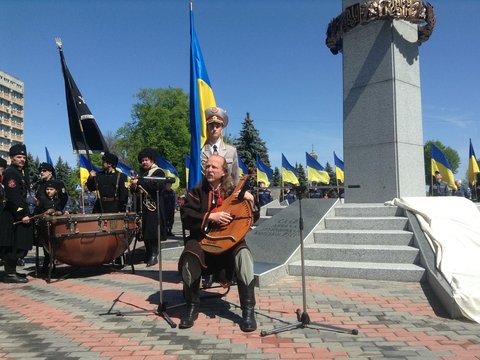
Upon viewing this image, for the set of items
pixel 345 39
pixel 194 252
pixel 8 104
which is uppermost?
pixel 8 104

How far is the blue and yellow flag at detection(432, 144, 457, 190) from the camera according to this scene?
14.2 m

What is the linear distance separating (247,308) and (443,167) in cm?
1275

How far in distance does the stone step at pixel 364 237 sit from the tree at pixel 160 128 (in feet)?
133

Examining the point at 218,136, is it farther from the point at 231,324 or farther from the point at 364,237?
the point at 364,237

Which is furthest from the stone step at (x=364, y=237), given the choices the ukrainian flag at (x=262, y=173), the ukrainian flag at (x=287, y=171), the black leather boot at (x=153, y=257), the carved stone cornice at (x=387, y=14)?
the ukrainian flag at (x=287, y=171)

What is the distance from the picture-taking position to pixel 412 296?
506 cm

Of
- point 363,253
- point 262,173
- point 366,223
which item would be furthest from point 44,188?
point 262,173

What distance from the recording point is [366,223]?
7.29 m

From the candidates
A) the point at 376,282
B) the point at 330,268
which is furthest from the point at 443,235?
the point at 330,268

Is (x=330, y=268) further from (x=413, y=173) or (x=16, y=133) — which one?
(x=16, y=133)

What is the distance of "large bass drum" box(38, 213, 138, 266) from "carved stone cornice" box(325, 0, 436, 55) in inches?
268

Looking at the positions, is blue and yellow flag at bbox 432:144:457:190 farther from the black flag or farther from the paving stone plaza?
the black flag

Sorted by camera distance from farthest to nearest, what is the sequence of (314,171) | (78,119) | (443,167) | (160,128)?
(160,128) → (314,171) → (443,167) → (78,119)

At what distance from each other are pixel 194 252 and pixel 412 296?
2814 mm
